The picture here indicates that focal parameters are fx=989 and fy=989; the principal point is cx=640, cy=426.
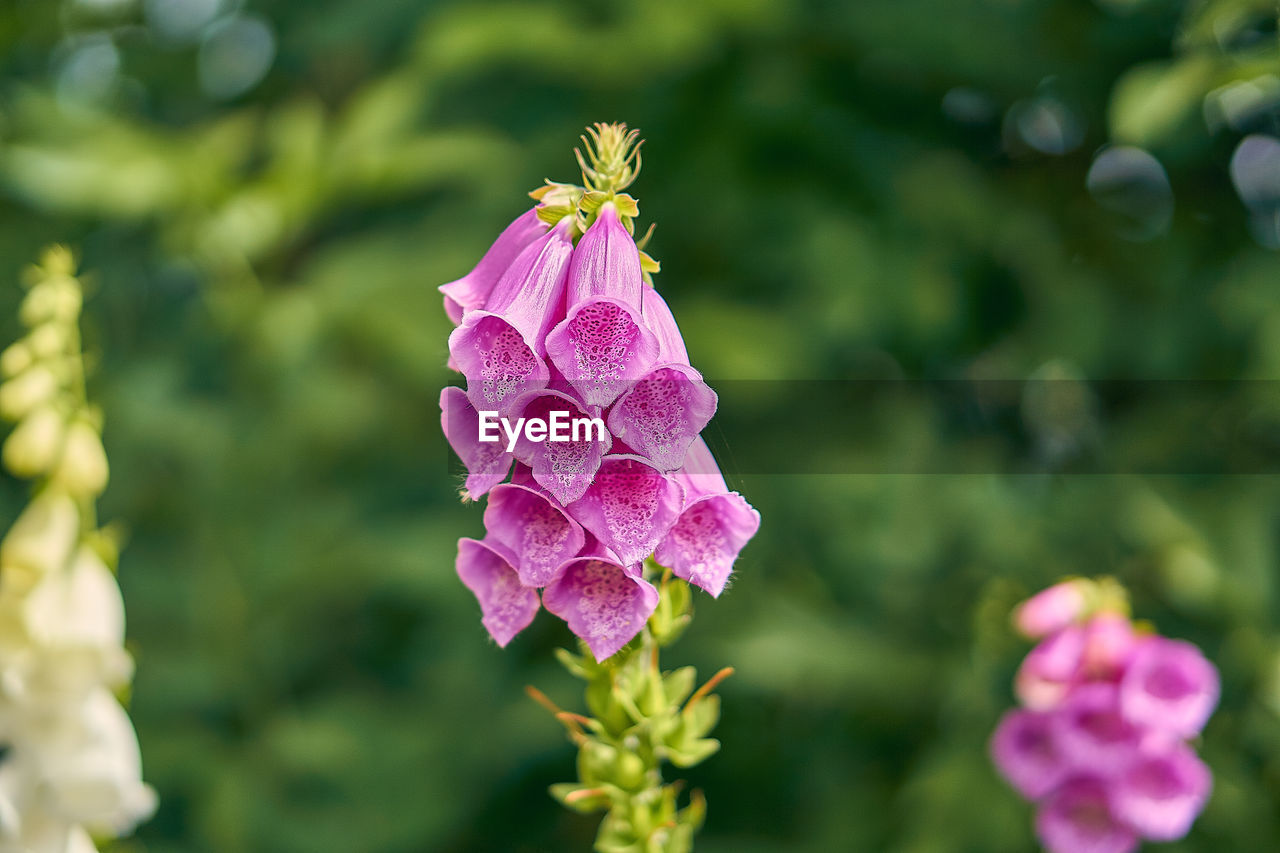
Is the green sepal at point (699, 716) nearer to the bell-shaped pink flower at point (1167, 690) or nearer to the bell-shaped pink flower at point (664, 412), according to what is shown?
the bell-shaped pink flower at point (664, 412)

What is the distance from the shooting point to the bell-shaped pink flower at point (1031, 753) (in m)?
1.26

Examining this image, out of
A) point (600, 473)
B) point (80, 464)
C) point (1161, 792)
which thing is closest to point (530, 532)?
point (600, 473)

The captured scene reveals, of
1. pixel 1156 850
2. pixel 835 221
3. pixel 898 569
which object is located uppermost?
pixel 835 221

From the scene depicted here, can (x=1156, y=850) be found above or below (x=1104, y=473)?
below

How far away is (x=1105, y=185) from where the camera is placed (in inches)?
69.8

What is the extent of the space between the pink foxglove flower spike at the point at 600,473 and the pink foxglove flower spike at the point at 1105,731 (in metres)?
0.91

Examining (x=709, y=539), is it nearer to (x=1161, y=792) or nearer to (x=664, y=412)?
(x=664, y=412)

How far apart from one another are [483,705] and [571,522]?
1447 millimetres

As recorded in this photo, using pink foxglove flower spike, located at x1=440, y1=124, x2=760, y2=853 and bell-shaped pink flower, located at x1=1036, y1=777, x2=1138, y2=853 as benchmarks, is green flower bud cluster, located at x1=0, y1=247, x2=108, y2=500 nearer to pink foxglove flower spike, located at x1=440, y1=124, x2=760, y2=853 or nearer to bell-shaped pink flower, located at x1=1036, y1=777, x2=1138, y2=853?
pink foxglove flower spike, located at x1=440, y1=124, x2=760, y2=853

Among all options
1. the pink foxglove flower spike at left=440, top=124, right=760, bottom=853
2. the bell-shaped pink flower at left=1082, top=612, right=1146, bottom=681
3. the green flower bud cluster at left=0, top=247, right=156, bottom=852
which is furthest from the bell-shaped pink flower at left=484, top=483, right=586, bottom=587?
the bell-shaped pink flower at left=1082, top=612, right=1146, bottom=681

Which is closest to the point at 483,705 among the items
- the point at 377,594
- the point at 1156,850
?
the point at 377,594

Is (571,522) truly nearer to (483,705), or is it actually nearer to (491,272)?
(491,272)

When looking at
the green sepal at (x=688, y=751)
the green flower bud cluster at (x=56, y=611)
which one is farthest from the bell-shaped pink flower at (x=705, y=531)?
the green flower bud cluster at (x=56, y=611)

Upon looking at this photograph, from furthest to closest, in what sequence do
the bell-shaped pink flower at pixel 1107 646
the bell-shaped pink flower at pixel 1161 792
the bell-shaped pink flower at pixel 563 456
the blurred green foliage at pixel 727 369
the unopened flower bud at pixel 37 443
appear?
the blurred green foliage at pixel 727 369
the bell-shaped pink flower at pixel 1107 646
the bell-shaped pink flower at pixel 1161 792
the unopened flower bud at pixel 37 443
the bell-shaped pink flower at pixel 563 456
